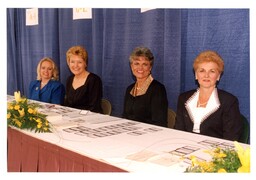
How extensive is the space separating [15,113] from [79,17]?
85.1 inches

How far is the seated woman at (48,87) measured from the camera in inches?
A: 137

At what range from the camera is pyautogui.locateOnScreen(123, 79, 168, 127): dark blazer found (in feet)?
8.56

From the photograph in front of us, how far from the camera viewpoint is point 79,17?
397 cm

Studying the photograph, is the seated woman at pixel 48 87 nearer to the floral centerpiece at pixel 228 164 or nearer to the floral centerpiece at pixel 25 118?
the floral centerpiece at pixel 25 118

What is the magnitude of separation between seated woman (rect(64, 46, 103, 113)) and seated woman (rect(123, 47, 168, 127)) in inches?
19.0

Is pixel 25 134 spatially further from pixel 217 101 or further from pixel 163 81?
pixel 163 81

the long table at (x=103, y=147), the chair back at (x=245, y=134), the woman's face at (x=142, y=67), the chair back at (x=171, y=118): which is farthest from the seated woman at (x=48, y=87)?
the chair back at (x=245, y=134)

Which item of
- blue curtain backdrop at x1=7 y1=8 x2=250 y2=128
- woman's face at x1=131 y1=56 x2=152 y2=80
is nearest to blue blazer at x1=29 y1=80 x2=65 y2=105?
blue curtain backdrop at x1=7 y1=8 x2=250 y2=128

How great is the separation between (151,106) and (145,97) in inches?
3.7

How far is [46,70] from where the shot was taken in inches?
141

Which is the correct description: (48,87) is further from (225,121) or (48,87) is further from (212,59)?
(225,121)

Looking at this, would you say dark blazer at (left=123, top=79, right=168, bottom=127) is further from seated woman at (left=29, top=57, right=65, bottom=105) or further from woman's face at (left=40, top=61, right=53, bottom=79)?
woman's face at (left=40, top=61, right=53, bottom=79)

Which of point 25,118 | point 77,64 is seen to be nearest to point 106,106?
point 77,64
